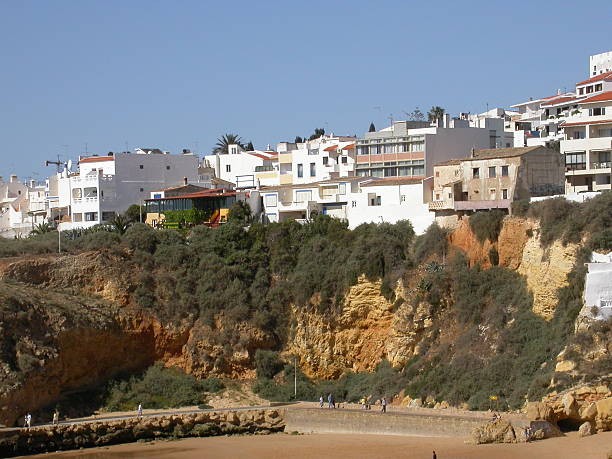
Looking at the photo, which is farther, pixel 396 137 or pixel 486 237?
pixel 396 137

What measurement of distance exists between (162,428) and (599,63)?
4843cm

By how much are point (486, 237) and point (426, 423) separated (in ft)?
32.8

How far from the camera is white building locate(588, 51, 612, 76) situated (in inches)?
Result: 3118

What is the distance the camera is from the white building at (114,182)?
213 feet

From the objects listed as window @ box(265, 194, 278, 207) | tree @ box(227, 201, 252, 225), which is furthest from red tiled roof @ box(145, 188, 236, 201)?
window @ box(265, 194, 278, 207)

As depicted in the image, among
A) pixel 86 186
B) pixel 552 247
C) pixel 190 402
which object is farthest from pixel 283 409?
pixel 86 186

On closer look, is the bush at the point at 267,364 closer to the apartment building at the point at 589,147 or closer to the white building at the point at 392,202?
the white building at the point at 392,202

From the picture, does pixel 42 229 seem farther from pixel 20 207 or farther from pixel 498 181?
pixel 498 181

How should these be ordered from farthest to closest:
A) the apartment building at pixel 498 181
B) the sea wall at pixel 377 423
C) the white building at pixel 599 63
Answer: the white building at pixel 599 63, the apartment building at pixel 498 181, the sea wall at pixel 377 423

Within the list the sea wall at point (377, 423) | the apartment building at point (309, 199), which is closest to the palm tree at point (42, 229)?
the apartment building at point (309, 199)

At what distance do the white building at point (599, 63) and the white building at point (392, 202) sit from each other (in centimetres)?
2919

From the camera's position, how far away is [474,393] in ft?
135

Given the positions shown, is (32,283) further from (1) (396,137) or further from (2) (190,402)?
(1) (396,137)

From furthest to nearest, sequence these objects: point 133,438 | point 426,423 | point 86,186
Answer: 1. point 86,186
2. point 133,438
3. point 426,423
